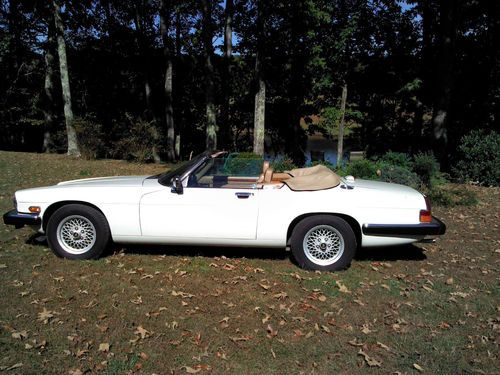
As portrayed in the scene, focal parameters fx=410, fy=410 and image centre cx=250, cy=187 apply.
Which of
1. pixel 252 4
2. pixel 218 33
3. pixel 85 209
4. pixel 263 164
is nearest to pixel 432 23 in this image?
pixel 252 4

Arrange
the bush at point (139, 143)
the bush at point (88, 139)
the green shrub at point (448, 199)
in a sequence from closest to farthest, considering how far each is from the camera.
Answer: the green shrub at point (448, 199), the bush at point (139, 143), the bush at point (88, 139)

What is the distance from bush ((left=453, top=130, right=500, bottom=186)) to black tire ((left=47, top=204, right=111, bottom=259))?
36.4ft

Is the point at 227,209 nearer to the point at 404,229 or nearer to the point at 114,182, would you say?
the point at 114,182

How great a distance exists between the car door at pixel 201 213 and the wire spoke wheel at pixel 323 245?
26.2 inches

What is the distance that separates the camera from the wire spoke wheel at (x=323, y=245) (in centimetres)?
477

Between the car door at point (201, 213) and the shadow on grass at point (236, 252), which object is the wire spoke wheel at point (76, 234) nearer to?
the shadow on grass at point (236, 252)

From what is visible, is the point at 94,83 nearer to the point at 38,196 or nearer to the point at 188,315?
the point at 38,196

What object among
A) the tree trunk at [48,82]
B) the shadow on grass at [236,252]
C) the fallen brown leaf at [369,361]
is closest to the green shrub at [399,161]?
the shadow on grass at [236,252]

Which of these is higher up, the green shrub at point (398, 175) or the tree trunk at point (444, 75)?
the tree trunk at point (444, 75)

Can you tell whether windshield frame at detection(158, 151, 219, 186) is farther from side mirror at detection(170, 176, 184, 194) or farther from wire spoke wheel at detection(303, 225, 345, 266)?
wire spoke wheel at detection(303, 225, 345, 266)

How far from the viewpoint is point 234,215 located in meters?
4.75

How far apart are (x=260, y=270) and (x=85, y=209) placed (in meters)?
2.21

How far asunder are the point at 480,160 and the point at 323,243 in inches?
381

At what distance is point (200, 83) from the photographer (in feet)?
92.5
